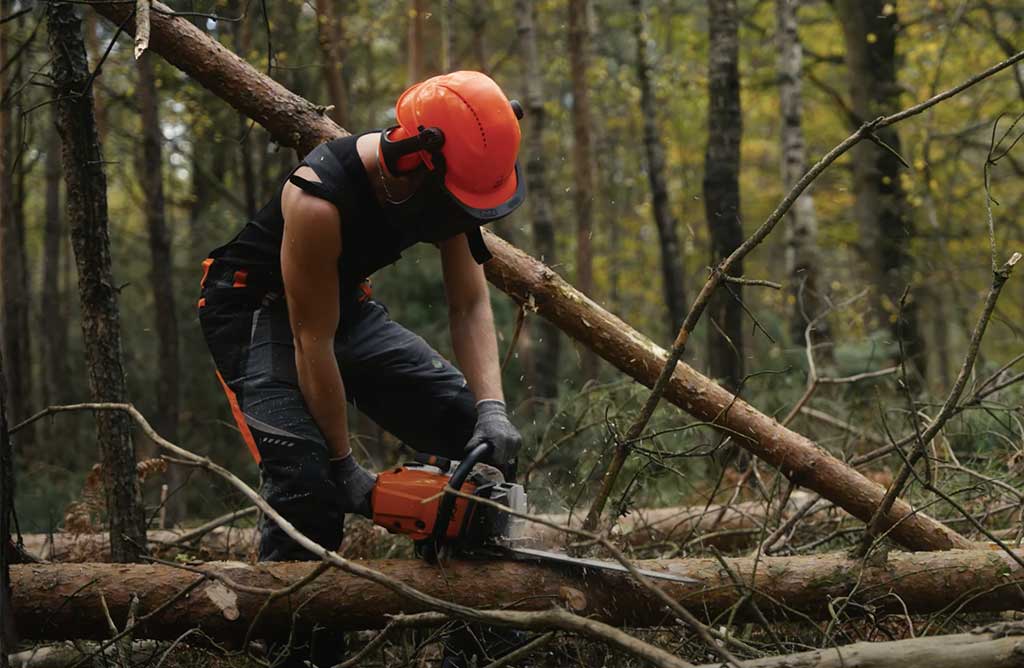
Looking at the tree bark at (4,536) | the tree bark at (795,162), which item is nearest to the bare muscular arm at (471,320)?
the tree bark at (4,536)

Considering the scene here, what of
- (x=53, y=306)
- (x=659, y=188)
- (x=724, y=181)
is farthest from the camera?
(x=53, y=306)

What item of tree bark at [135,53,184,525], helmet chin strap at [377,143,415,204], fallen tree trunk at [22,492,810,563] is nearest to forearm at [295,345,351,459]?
helmet chin strap at [377,143,415,204]

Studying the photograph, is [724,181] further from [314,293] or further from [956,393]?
[314,293]

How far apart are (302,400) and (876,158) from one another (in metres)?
7.75

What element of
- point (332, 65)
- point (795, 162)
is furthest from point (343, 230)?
point (795, 162)

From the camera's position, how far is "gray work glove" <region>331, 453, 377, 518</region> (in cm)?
308

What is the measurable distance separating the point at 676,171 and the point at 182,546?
1332 cm

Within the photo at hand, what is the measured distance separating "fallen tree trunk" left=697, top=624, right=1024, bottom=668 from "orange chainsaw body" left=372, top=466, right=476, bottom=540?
93 cm

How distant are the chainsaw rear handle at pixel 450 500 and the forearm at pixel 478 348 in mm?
413

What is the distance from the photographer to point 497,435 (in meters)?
2.98

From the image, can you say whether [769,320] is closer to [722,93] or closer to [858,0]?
[858,0]

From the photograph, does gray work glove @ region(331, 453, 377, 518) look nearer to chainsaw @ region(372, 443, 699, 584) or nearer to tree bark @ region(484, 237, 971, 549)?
chainsaw @ region(372, 443, 699, 584)

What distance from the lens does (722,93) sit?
6.43 metres

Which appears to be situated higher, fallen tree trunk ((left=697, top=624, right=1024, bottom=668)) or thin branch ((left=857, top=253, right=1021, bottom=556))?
thin branch ((left=857, top=253, right=1021, bottom=556))
